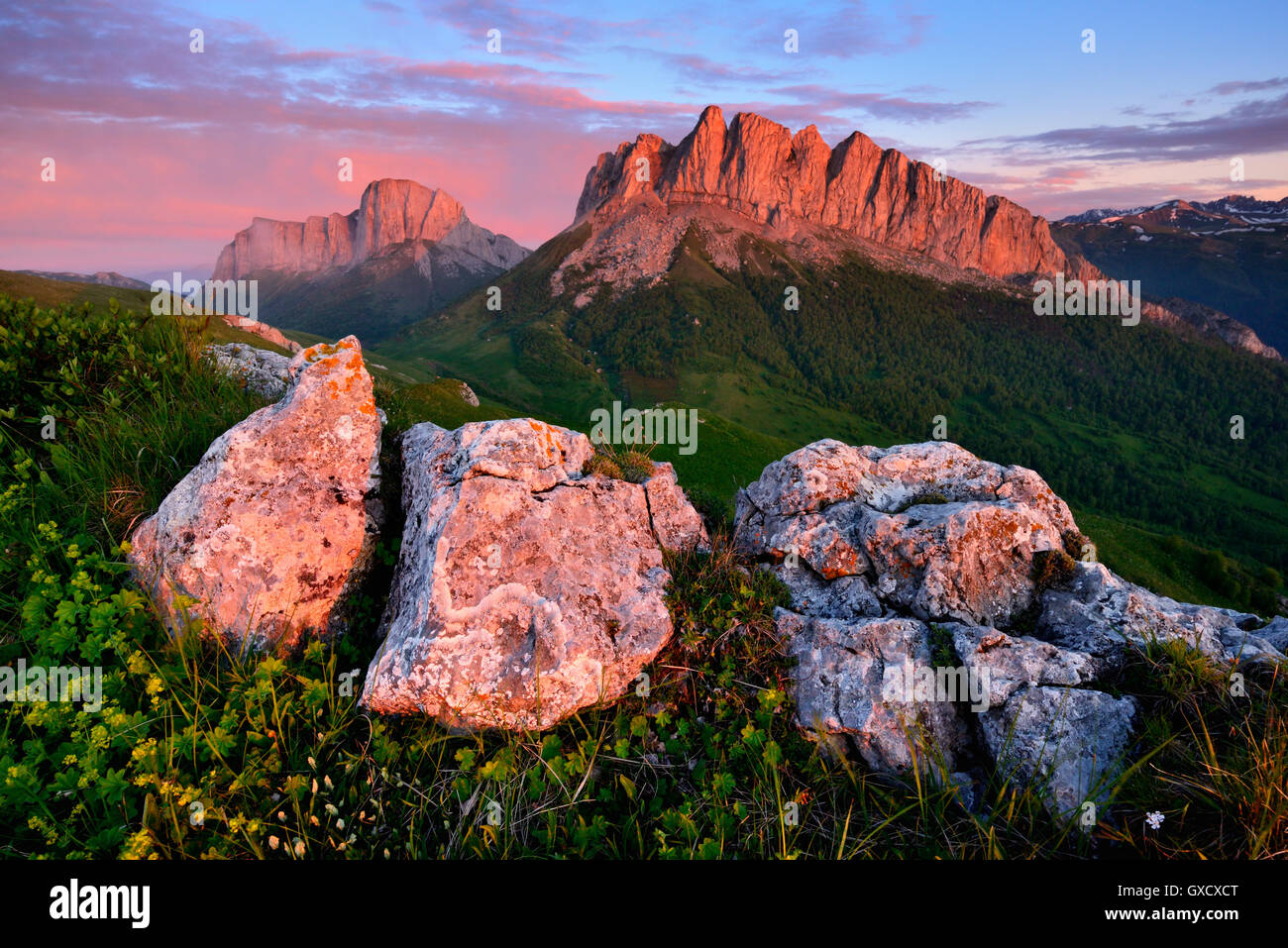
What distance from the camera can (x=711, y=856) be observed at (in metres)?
4.01

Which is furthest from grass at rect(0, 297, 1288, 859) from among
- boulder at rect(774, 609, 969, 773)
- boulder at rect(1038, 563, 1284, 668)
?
boulder at rect(1038, 563, 1284, 668)

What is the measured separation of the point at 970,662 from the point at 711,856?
3.15 m

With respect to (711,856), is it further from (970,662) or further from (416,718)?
(970,662)

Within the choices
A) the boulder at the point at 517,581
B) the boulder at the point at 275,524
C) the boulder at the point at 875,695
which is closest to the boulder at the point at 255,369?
the boulder at the point at 275,524

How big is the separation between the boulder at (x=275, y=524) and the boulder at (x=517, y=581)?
0.63 m

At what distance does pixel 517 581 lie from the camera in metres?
6.02

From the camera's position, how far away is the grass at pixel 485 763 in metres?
4.05

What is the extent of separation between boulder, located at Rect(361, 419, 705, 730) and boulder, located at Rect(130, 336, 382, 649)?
0.63 m

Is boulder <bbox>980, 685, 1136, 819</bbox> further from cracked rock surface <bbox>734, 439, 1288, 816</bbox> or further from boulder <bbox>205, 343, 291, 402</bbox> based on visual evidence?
boulder <bbox>205, 343, 291, 402</bbox>

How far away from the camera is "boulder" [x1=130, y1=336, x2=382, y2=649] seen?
19.3 feet

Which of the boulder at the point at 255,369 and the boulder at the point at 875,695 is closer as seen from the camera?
the boulder at the point at 875,695

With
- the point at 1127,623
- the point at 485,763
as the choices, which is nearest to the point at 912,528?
the point at 1127,623

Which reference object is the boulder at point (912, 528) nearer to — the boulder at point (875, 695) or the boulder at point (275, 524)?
the boulder at point (875, 695)

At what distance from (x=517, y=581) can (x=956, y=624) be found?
15.0 feet
